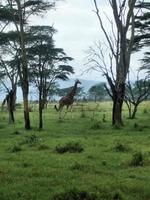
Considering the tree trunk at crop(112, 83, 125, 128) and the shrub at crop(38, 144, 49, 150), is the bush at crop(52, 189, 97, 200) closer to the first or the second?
the shrub at crop(38, 144, 49, 150)

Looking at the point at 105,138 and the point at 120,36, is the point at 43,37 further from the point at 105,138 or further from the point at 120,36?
the point at 105,138

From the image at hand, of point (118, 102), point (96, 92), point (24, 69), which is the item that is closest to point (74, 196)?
point (24, 69)

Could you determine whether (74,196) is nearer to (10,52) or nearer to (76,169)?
(76,169)

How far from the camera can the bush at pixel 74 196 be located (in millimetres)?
9320

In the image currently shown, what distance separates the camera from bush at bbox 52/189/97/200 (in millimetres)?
9320

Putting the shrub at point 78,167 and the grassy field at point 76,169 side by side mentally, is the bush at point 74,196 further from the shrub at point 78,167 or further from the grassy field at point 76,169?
the shrub at point 78,167

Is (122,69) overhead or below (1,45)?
below

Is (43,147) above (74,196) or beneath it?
above

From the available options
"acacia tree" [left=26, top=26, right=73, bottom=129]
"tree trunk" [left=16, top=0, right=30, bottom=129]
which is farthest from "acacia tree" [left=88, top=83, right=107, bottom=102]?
"tree trunk" [left=16, top=0, right=30, bottom=129]

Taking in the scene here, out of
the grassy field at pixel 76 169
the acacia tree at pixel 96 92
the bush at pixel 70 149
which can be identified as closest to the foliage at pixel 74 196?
the grassy field at pixel 76 169

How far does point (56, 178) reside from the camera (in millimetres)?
11250

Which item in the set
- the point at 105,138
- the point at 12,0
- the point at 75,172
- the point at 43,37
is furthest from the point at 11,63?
the point at 75,172

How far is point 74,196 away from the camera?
935 centimetres

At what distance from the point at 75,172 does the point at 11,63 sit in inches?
1323
